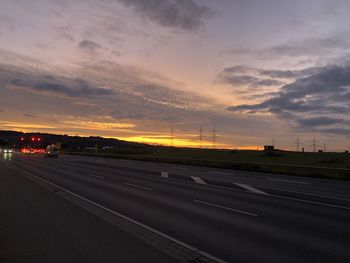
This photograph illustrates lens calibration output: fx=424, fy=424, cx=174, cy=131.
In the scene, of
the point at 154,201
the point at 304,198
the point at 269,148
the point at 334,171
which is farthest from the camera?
the point at 269,148

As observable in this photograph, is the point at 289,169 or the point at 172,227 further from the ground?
the point at 289,169

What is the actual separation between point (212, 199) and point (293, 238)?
22.1ft

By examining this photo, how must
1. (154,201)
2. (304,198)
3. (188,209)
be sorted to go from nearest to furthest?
(188,209) → (154,201) → (304,198)

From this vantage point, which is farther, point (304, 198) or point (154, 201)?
point (304, 198)

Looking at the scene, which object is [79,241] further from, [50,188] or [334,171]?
[334,171]

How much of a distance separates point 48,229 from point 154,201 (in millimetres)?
5746

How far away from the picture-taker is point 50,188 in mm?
19062

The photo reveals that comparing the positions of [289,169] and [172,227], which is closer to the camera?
[172,227]

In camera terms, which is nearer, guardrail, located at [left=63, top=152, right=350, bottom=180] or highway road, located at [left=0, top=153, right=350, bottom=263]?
highway road, located at [left=0, top=153, right=350, bottom=263]

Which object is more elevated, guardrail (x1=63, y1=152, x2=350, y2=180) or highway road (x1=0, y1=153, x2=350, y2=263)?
guardrail (x1=63, y1=152, x2=350, y2=180)

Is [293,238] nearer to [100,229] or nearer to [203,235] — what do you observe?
[203,235]

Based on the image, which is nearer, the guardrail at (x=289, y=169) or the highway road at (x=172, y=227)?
the highway road at (x=172, y=227)

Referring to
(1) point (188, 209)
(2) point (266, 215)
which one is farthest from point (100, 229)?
(2) point (266, 215)

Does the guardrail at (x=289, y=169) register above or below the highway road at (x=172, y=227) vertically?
above
